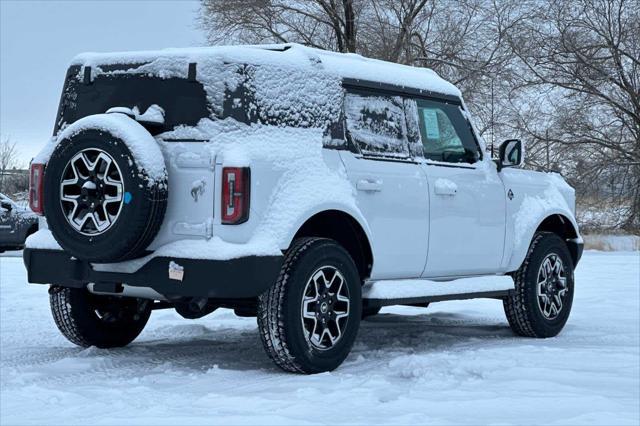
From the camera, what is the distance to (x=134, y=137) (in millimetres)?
5844

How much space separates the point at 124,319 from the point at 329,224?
184 centimetres

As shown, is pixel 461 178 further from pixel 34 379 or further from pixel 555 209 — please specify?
pixel 34 379

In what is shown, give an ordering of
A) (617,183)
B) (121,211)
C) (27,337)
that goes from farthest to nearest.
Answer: (617,183) < (27,337) < (121,211)

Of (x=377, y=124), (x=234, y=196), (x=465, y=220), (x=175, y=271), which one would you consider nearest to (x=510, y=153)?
(x=465, y=220)

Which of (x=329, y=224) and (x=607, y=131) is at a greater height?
(x=607, y=131)

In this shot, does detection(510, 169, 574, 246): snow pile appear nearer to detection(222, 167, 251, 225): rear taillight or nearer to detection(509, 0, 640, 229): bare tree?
detection(222, 167, 251, 225): rear taillight

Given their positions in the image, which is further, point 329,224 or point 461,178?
point 461,178

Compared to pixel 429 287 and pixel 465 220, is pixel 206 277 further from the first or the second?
pixel 465 220

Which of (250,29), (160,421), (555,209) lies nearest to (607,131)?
(250,29)

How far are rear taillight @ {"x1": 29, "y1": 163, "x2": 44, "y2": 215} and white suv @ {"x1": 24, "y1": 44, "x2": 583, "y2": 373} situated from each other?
13 mm

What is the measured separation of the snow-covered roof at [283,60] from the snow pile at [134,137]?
52 cm

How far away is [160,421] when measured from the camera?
190 inches

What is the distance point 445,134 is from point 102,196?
290 centimetres

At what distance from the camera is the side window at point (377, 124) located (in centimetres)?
689
